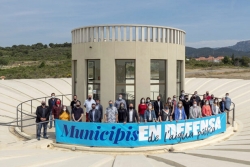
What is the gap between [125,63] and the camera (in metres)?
13.6

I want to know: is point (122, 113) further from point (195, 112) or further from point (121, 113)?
point (195, 112)

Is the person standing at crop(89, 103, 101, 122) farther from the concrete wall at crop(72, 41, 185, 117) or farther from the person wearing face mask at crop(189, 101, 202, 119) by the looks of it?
the person wearing face mask at crop(189, 101, 202, 119)

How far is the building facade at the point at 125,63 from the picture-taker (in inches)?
530

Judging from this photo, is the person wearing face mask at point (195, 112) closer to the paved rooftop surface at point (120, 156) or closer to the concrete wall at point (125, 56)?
the paved rooftop surface at point (120, 156)

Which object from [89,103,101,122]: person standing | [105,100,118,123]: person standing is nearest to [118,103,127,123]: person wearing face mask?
[105,100,118,123]: person standing

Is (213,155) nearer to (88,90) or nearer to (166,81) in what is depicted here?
(166,81)

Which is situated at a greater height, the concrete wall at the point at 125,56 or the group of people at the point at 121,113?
the concrete wall at the point at 125,56

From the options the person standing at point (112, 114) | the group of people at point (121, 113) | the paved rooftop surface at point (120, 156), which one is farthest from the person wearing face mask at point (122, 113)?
the paved rooftop surface at point (120, 156)

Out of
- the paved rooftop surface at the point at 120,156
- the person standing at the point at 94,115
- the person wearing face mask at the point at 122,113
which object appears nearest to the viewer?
the paved rooftop surface at the point at 120,156

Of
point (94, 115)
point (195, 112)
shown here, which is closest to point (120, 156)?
point (94, 115)

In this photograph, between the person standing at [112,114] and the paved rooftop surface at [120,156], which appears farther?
the person standing at [112,114]

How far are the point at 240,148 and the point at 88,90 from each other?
7.72 metres

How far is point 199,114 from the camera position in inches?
475

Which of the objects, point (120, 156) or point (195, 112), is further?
point (195, 112)
